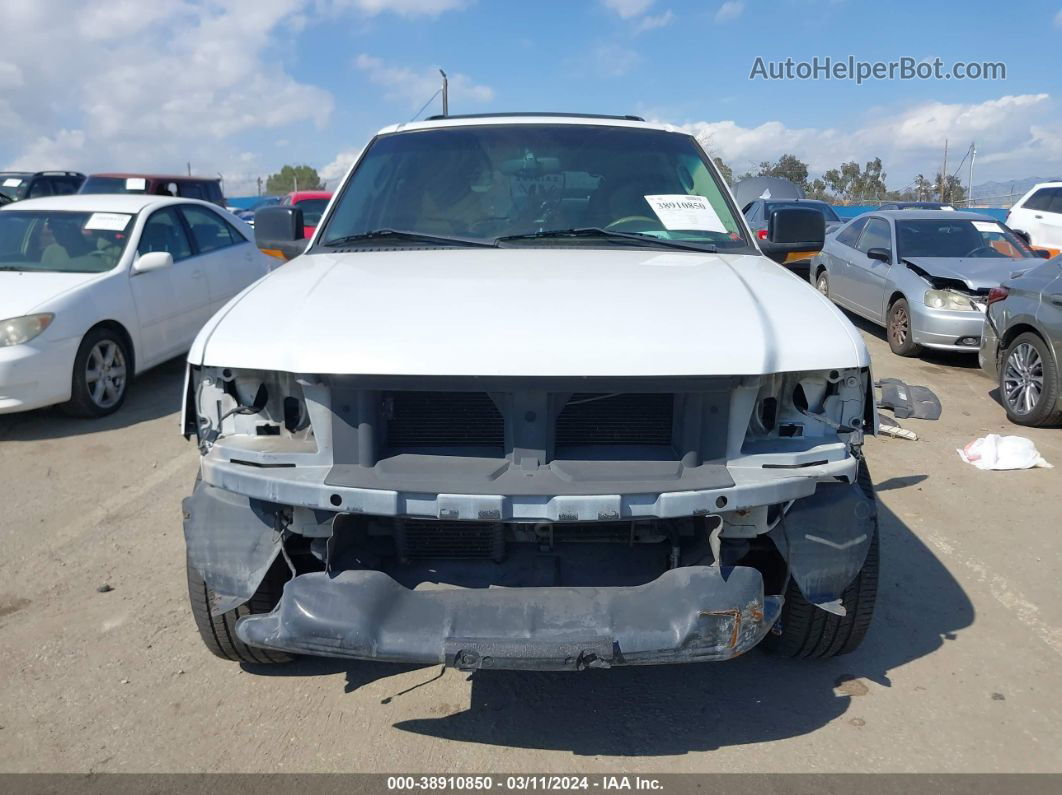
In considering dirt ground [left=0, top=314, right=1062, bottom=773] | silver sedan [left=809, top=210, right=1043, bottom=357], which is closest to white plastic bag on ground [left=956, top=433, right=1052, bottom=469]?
dirt ground [left=0, top=314, right=1062, bottom=773]

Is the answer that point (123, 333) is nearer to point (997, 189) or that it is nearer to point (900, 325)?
point (900, 325)

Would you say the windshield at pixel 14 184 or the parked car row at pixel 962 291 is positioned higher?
the windshield at pixel 14 184

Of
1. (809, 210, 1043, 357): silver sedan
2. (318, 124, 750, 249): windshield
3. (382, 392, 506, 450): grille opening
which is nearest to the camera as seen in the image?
(382, 392, 506, 450): grille opening

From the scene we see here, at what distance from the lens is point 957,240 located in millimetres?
9398

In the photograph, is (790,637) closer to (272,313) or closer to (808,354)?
(808,354)

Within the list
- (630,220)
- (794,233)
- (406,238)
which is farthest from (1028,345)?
(406,238)

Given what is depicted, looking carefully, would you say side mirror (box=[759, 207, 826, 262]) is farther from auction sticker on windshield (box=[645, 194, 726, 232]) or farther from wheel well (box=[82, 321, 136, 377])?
wheel well (box=[82, 321, 136, 377])

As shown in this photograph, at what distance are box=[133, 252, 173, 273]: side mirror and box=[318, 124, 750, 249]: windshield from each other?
3496mm

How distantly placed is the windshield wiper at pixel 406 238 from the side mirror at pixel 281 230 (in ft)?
1.73

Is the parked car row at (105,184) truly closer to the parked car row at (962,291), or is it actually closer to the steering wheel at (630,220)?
the parked car row at (962,291)

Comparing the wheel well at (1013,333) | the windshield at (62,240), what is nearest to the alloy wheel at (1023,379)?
the wheel well at (1013,333)

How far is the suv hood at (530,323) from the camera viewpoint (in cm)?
232

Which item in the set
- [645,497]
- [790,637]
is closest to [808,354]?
[645,497]

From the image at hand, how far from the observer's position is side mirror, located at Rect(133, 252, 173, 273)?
6641mm
